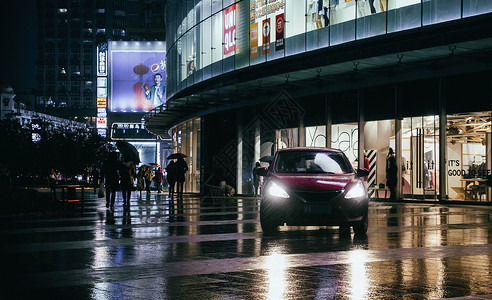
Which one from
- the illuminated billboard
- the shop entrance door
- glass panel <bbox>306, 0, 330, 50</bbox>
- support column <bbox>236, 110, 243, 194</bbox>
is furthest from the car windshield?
the illuminated billboard

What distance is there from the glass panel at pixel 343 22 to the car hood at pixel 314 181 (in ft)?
51.4

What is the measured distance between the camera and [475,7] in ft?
74.2

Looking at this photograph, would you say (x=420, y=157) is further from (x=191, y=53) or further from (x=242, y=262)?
(x=242, y=262)

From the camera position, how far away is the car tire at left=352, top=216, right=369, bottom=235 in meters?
12.4

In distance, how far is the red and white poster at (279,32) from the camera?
101ft

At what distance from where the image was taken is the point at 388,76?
90.9ft

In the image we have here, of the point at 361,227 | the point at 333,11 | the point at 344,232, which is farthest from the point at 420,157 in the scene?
the point at 361,227

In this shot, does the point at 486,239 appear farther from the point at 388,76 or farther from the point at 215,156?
the point at 215,156

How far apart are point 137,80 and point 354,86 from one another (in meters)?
63.6

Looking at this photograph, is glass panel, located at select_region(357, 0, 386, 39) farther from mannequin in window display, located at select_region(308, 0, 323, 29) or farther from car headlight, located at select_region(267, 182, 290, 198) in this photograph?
car headlight, located at select_region(267, 182, 290, 198)

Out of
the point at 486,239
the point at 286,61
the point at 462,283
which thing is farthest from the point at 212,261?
the point at 286,61

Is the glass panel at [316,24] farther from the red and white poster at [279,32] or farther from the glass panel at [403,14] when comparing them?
the glass panel at [403,14]

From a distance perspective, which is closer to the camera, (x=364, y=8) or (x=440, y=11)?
(x=440, y=11)

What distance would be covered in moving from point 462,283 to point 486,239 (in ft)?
16.6
